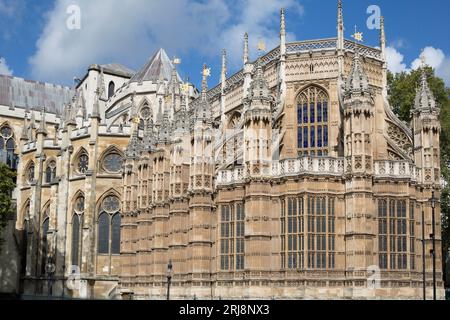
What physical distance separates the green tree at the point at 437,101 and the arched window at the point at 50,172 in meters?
35.2

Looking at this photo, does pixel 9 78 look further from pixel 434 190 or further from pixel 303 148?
pixel 434 190

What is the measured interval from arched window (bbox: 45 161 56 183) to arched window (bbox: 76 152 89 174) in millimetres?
4684

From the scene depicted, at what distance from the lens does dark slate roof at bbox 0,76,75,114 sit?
83581 millimetres

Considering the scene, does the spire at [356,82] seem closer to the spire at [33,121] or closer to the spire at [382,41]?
the spire at [382,41]

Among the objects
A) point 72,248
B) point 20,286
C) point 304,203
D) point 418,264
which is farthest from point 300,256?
point 20,286

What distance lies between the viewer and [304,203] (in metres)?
33.7

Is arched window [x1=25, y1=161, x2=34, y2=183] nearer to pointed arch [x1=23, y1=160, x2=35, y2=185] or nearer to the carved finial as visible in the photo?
pointed arch [x1=23, y1=160, x2=35, y2=185]

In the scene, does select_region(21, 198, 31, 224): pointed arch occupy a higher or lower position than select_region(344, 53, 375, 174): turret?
lower

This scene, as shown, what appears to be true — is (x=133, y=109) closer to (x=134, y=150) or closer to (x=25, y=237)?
(x=134, y=150)

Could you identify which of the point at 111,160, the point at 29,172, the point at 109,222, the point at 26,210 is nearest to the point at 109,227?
the point at 109,222

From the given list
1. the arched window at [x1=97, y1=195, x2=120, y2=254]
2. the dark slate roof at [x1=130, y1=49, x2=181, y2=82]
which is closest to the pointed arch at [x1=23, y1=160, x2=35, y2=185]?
the arched window at [x1=97, y1=195, x2=120, y2=254]

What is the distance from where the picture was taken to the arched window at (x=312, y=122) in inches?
1495

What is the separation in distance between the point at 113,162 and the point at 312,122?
2829 cm

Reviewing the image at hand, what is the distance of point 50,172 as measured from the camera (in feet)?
219
